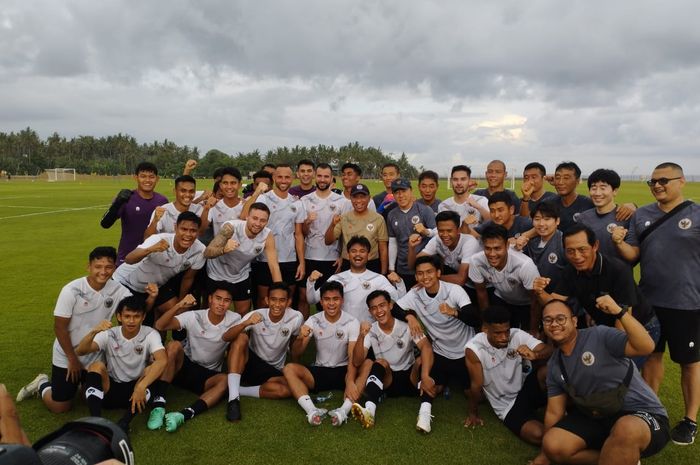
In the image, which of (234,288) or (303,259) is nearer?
(234,288)

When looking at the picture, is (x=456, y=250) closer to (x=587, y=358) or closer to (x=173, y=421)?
(x=587, y=358)

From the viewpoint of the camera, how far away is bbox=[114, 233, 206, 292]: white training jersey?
5.46m

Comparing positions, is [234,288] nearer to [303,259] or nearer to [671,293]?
[303,259]

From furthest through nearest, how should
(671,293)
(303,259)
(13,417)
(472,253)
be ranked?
(303,259) < (472,253) < (671,293) < (13,417)

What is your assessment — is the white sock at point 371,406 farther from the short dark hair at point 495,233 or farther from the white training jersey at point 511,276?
the short dark hair at point 495,233

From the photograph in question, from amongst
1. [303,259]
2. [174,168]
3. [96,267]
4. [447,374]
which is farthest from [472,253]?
[174,168]

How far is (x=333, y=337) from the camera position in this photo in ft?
16.9

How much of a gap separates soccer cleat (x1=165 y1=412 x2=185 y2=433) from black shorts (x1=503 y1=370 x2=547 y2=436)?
300cm

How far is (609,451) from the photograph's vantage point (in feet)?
11.2

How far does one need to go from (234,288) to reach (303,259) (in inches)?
40.7

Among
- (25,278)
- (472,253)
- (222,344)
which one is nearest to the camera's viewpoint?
(222,344)

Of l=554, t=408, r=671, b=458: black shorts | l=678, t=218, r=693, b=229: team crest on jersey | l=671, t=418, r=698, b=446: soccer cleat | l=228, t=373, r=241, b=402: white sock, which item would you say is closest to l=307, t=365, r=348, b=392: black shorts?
l=228, t=373, r=241, b=402: white sock

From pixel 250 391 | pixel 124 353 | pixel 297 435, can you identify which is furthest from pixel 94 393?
pixel 297 435

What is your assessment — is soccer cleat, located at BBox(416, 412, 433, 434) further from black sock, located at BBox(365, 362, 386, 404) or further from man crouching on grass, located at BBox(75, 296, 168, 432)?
man crouching on grass, located at BBox(75, 296, 168, 432)
